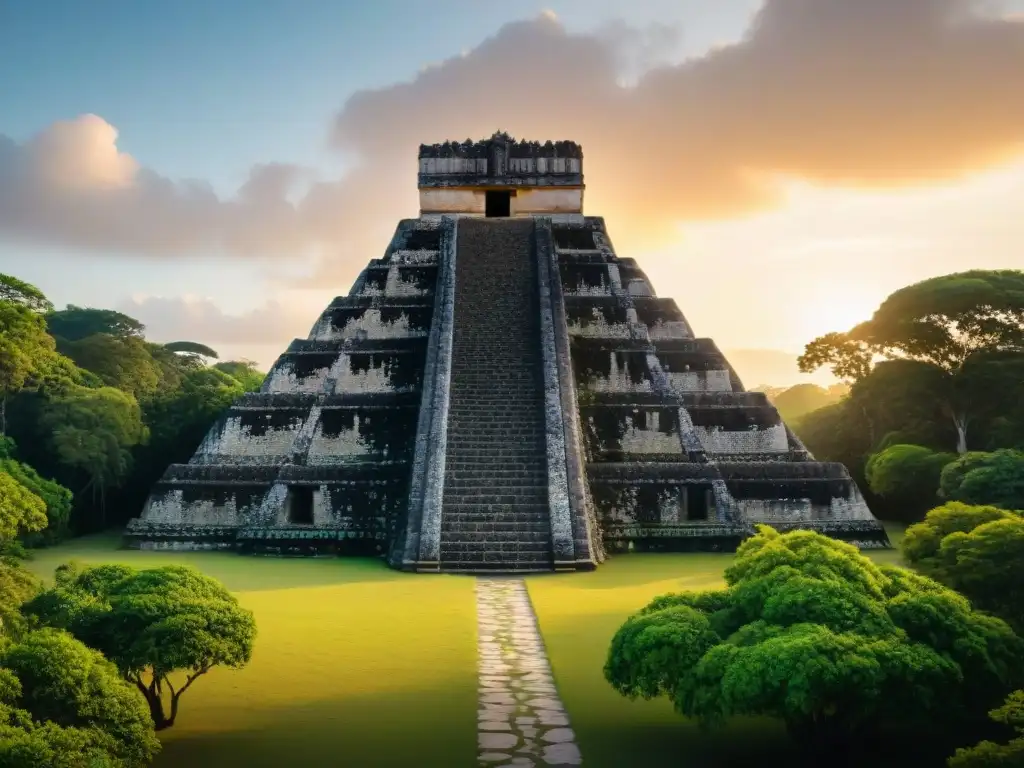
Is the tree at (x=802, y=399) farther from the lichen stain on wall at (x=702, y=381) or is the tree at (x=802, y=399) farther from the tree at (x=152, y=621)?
the tree at (x=152, y=621)

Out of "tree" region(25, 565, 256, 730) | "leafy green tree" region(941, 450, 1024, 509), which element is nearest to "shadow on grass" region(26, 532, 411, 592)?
"tree" region(25, 565, 256, 730)

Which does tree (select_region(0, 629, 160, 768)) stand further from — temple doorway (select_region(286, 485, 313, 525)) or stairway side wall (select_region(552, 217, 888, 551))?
stairway side wall (select_region(552, 217, 888, 551))

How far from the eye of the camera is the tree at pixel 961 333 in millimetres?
23859

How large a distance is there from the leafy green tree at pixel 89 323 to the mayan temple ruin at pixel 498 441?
2054 cm

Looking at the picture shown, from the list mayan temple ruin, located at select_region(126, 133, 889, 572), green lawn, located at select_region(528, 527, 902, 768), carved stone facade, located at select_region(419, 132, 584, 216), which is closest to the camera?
green lawn, located at select_region(528, 527, 902, 768)

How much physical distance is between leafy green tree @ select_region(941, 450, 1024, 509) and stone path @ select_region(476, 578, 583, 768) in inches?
287

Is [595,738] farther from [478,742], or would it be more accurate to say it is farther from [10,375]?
[10,375]

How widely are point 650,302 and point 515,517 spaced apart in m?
7.82

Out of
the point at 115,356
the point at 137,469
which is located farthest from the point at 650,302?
the point at 115,356

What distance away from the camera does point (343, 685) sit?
784 cm

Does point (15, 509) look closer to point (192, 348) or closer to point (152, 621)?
point (152, 621)

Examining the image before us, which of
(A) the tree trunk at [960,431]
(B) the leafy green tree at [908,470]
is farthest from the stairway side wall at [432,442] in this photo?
(A) the tree trunk at [960,431]

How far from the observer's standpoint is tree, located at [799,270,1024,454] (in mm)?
23859

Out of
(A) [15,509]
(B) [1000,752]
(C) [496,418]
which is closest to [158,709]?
(A) [15,509]
